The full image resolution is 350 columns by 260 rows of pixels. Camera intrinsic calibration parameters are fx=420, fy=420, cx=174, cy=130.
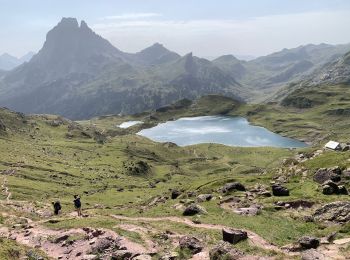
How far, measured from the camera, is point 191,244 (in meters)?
41.0

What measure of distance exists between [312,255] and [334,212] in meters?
16.8

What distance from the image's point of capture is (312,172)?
3182 inches

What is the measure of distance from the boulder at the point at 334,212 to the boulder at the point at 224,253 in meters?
16.5

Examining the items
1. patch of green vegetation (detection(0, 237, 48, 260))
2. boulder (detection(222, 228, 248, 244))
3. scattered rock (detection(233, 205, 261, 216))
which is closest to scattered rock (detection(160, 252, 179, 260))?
boulder (detection(222, 228, 248, 244))

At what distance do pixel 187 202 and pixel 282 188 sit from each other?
15.4 meters

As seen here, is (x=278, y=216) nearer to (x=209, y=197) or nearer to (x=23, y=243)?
(x=209, y=197)

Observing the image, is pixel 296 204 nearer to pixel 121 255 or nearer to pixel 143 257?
pixel 143 257

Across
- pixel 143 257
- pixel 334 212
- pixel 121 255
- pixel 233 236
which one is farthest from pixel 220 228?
pixel 334 212

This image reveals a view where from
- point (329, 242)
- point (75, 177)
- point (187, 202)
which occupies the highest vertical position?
point (329, 242)

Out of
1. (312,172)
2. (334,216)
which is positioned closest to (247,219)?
(334,216)

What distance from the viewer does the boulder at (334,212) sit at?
157 ft

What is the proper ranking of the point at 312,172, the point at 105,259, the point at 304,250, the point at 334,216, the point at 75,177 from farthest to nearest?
the point at 75,177 < the point at 312,172 < the point at 334,216 < the point at 105,259 < the point at 304,250

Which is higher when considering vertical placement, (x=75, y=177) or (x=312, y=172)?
(x=312, y=172)

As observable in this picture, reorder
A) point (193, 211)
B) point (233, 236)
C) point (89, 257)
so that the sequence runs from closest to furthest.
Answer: point (233, 236) → point (89, 257) → point (193, 211)
